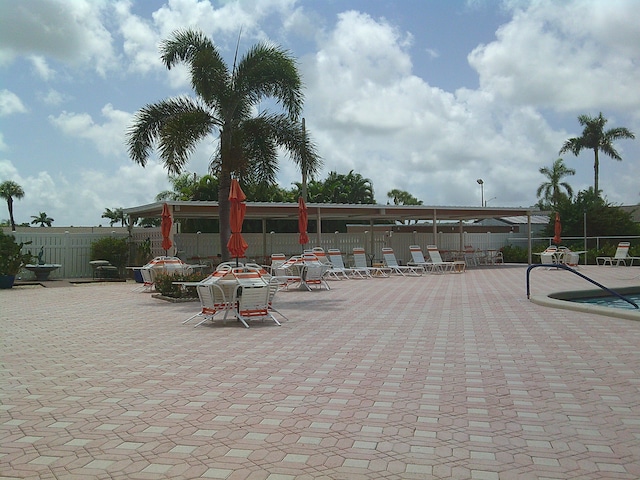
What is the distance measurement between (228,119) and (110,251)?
880 centimetres

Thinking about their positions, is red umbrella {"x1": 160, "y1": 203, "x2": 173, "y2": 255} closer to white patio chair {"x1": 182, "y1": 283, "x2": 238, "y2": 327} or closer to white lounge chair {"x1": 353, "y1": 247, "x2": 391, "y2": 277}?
white lounge chair {"x1": 353, "y1": 247, "x2": 391, "y2": 277}

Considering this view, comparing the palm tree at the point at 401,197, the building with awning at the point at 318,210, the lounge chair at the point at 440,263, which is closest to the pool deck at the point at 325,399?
the building with awning at the point at 318,210

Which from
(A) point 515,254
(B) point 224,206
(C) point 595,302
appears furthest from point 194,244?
(A) point 515,254

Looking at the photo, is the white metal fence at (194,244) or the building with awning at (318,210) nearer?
the building with awning at (318,210)

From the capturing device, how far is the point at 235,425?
4.35 m

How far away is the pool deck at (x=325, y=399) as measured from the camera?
364 centimetres

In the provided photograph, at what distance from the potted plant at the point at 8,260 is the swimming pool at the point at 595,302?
14.1 metres

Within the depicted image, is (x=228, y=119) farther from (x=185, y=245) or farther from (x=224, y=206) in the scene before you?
(x=185, y=245)

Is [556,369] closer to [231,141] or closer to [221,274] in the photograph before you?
[221,274]

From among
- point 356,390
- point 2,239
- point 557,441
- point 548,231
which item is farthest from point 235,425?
point 548,231

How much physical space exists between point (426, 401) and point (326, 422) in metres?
0.97

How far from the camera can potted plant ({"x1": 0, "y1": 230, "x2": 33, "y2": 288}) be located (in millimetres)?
17125

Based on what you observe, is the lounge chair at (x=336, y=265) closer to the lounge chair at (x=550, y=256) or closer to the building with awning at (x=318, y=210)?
the building with awning at (x=318, y=210)

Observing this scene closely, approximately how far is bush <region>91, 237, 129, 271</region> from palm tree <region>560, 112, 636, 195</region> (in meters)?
31.8
